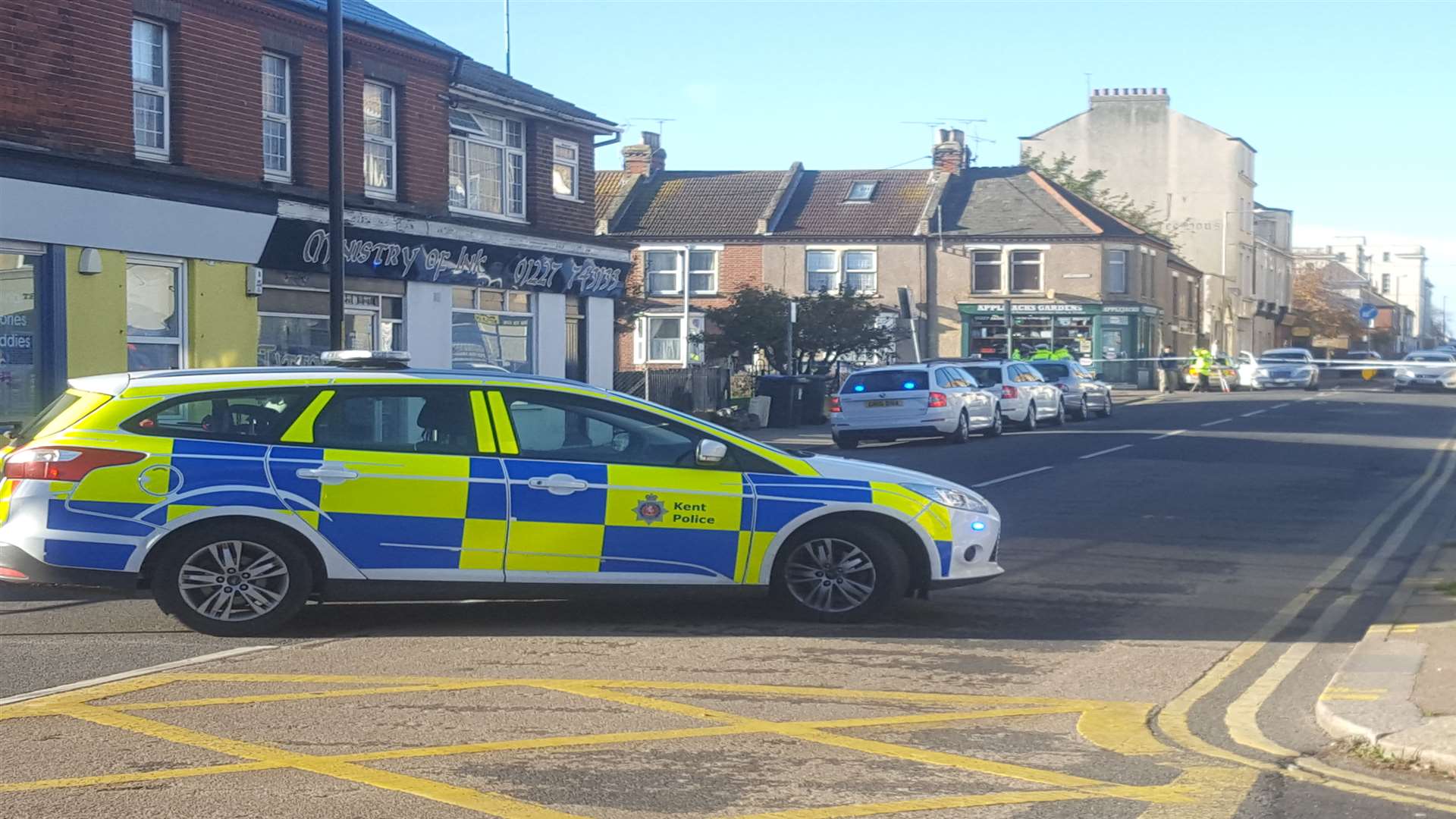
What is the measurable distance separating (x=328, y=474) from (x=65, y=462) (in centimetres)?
134

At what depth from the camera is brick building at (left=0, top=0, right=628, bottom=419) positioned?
16.6m

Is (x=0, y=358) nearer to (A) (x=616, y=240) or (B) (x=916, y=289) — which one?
(A) (x=616, y=240)

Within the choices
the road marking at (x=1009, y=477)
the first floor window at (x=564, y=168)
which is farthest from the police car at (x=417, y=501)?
the first floor window at (x=564, y=168)

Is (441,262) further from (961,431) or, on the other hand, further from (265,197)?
(961,431)

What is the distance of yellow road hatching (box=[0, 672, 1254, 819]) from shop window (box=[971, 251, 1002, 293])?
5025 cm

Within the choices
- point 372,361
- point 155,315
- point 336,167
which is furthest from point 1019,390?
point 372,361

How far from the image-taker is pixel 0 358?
638 inches

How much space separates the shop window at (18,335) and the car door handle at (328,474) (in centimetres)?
955

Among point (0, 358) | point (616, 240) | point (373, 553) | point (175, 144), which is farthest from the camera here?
point (616, 240)

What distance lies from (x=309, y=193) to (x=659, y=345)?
33141 millimetres

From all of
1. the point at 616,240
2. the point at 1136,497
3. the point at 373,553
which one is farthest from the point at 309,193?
the point at 373,553

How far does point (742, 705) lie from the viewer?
6.67 m

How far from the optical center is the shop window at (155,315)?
17.9 metres

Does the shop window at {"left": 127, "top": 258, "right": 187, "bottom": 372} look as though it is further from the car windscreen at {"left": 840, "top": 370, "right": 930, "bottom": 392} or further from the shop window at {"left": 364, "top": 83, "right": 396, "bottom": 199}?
the car windscreen at {"left": 840, "top": 370, "right": 930, "bottom": 392}
